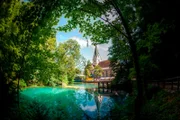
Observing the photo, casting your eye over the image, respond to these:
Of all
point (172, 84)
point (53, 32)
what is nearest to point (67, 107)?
point (172, 84)

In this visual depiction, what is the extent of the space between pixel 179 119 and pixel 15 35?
746 centimetres

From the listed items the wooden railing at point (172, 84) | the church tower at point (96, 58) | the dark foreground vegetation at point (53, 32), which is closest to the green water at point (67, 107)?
the dark foreground vegetation at point (53, 32)

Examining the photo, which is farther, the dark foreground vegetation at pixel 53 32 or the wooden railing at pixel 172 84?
the wooden railing at pixel 172 84

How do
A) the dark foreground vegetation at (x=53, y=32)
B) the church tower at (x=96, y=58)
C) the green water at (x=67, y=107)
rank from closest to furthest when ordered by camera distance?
the dark foreground vegetation at (x=53, y=32) → the green water at (x=67, y=107) → the church tower at (x=96, y=58)

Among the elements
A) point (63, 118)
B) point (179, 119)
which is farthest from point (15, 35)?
point (179, 119)

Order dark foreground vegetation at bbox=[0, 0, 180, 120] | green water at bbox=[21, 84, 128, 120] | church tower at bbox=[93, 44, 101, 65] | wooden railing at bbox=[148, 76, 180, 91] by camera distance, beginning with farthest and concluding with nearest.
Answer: church tower at bbox=[93, 44, 101, 65]
wooden railing at bbox=[148, 76, 180, 91]
green water at bbox=[21, 84, 128, 120]
dark foreground vegetation at bbox=[0, 0, 180, 120]

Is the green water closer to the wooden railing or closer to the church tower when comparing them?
the wooden railing

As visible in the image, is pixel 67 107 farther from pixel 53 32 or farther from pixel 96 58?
pixel 96 58

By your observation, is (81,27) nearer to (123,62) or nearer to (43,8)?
(43,8)

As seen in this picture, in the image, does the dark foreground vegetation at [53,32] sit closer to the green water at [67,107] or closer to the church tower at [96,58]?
the green water at [67,107]

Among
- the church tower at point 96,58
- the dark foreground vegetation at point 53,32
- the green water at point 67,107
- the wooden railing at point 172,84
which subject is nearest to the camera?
the dark foreground vegetation at point 53,32

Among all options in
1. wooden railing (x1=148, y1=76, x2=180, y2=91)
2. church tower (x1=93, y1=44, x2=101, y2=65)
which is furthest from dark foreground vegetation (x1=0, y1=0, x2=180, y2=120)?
church tower (x1=93, y1=44, x2=101, y2=65)

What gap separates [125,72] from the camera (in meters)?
25.7

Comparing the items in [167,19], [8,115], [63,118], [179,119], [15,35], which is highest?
[167,19]
